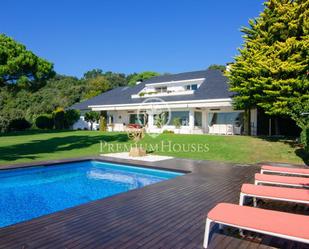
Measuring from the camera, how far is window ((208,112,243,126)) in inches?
1216

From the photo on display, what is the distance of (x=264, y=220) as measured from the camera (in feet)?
14.3

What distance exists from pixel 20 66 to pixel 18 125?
18752mm

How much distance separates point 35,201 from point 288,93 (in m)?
18.3

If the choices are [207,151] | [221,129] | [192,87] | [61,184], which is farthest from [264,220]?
[192,87]

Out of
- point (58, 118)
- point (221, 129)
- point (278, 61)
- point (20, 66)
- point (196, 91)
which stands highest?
point (20, 66)

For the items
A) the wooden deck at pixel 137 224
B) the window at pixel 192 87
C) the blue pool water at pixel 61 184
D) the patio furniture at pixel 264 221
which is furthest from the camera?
the window at pixel 192 87

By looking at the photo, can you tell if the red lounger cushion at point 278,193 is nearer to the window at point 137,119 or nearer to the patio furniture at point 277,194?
the patio furniture at point 277,194

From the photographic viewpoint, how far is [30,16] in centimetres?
2564

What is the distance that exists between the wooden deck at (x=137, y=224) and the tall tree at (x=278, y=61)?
12776mm

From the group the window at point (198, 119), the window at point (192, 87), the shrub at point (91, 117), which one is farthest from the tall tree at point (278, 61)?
the shrub at point (91, 117)

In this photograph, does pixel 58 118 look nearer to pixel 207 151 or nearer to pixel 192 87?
pixel 192 87

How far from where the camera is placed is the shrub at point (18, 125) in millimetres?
39250

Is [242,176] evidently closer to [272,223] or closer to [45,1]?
[272,223]

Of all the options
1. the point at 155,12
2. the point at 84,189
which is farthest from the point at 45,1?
the point at 84,189
